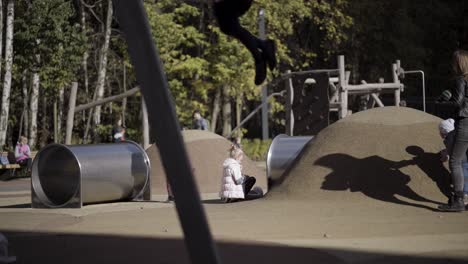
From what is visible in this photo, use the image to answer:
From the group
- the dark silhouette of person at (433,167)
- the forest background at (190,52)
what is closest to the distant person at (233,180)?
the dark silhouette of person at (433,167)

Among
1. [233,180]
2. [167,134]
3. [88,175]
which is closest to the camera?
[167,134]

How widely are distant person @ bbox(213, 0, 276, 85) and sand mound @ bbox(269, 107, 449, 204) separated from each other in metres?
5.22

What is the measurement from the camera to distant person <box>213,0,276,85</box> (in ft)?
21.0

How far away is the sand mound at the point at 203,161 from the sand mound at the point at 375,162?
13.6 ft

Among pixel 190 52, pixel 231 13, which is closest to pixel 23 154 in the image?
pixel 190 52

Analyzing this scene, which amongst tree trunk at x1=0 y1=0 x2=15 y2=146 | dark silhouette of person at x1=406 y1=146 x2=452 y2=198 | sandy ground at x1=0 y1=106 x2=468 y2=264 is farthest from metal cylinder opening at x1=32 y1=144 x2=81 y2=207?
tree trunk at x1=0 y1=0 x2=15 y2=146

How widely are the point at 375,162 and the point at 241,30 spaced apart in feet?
20.1

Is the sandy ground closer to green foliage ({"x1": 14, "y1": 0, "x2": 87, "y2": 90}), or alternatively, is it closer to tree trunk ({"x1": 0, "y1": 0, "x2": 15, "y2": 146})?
tree trunk ({"x1": 0, "y1": 0, "x2": 15, "y2": 146})

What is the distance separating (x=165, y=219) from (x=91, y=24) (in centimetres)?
2405

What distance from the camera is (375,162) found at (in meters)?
12.3

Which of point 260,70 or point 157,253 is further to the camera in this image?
point 157,253

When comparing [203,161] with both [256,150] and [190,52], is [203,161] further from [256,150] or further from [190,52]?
[190,52]

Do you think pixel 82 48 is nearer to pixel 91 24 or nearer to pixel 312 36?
pixel 91 24

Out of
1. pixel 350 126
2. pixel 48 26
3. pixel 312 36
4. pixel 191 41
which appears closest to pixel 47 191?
pixel 350 126
